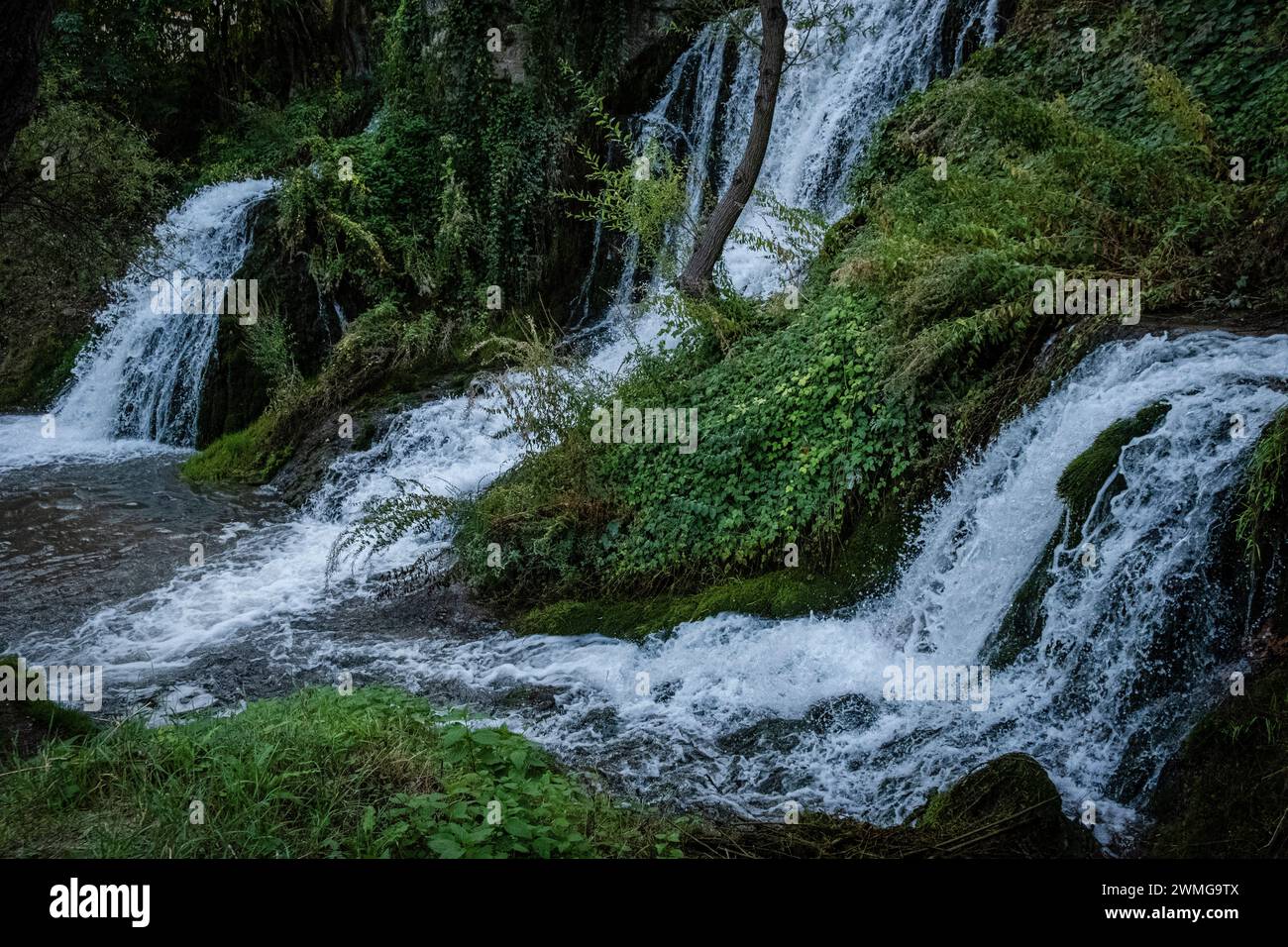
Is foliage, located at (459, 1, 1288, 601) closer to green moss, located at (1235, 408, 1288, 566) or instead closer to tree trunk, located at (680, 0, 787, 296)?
tree trunk, located at (680, 0, 787, 296)

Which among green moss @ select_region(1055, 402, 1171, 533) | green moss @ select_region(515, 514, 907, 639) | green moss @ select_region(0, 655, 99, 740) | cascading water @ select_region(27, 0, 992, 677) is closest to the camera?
green moss @ select_region(0, 655, 99, 740)

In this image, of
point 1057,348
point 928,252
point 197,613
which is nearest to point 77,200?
point 197,613

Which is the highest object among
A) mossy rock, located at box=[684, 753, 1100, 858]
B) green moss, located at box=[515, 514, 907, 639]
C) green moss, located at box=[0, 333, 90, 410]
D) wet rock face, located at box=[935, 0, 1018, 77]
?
wet rock face, located at box=[935, 0, 1018, 77]

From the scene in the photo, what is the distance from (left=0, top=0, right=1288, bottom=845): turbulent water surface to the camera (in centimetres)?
494

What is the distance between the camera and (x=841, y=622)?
21.5 feet

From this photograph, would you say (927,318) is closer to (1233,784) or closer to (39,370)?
(1233,784)

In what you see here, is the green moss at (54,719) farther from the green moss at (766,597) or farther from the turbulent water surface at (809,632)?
the green moss at (766,597)

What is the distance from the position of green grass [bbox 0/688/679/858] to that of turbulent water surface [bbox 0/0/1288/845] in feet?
3.25

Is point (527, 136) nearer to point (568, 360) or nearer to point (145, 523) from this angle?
point (568, 360)

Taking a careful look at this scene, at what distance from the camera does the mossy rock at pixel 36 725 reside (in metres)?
4.49

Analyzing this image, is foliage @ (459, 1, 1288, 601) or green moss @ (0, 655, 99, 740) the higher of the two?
foliage @ (459, 1, 1288, 601)

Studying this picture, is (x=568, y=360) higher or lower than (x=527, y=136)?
lower

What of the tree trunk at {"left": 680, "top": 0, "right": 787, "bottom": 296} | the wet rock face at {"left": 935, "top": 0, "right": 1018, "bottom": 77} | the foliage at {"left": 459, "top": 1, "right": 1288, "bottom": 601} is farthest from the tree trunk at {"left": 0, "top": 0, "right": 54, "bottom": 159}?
the wet rock face at {"left": 935, "top": 0, "right": 1018, "bottom": 77}
